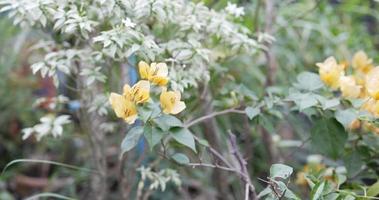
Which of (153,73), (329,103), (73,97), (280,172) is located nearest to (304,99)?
(329,103)

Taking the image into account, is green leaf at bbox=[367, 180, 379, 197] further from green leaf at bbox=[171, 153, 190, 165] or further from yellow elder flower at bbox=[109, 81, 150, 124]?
yellow elder flower at bbox=[109, 81, 150, 124]

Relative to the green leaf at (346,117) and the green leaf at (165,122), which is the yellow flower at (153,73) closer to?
the green leaf at (165,122)

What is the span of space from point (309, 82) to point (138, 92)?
0.39m

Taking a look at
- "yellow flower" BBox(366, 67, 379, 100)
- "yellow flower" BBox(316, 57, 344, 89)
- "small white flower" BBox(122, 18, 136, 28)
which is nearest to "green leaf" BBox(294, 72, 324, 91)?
"yellow flower" BBox(316, 57, 344, 89)

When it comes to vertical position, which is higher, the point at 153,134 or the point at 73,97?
the point at 153,134

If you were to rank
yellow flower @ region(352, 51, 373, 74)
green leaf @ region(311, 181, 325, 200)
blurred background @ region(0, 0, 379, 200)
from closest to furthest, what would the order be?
green leaf @ region(311, 181, 325, 200) < yellow flower @ region(352, 51, 373, 74) < blurred background @ region(0, 0, 379, 200)

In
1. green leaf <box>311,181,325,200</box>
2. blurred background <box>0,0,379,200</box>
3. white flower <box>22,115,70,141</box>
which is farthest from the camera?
blurred background <box>0,0,379,200</box>

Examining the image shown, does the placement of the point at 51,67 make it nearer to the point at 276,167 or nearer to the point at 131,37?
the point at 131,37

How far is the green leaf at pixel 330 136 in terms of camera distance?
111 centimetres

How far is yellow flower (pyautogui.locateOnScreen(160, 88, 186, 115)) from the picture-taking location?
92cm

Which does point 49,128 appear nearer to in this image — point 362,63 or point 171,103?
point 171,103

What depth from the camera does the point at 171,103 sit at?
93cm

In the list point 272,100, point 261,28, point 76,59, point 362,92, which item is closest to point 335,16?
point 261,28

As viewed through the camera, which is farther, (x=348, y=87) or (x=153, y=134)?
(x=348, y=87)
